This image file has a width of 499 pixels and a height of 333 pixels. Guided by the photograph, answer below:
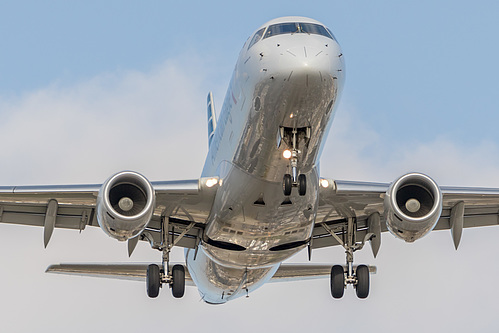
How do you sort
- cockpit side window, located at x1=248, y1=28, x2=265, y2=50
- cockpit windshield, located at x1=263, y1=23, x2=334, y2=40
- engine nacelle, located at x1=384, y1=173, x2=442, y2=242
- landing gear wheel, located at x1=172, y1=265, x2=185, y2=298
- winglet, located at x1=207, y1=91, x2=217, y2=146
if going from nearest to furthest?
1. cockpit windshield, located at x1=263, y1=23, x2=334, y2=40
2. cockpit side window, located at x1=248, y1=28, x2=265, y2=50
3. engine nacelle, located at x1=384, y1=173, x2=442, y2=242
4. landing gear wheel, located at x1=172, y1=265, x2=185, y2=298
5. winglet, located at x1=207, y1=91, x2=217, y2=146

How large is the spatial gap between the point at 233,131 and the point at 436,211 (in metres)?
4.84

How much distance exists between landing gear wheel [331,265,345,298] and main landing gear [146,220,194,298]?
387 centimetres

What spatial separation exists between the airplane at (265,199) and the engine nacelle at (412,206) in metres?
0.03

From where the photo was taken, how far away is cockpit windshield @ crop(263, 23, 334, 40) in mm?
19891

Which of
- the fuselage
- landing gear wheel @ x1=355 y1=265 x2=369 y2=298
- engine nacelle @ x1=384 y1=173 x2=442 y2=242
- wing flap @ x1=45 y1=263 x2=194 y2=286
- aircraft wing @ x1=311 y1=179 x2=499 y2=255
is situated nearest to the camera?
the fuselage

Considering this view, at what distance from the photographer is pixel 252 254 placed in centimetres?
2392

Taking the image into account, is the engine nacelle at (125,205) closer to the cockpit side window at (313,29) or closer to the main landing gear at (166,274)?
the main landing gear at (166,274)

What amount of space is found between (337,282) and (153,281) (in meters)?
4.74

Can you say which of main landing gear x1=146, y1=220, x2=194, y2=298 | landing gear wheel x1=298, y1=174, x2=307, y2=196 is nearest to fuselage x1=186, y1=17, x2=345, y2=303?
landing gear wheel x1=298, y1=174, x2=307, y2=196

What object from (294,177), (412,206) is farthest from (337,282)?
(294,177)

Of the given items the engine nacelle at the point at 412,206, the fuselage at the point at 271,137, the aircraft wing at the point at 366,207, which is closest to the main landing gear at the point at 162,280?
the fuselage at the point at 271,137

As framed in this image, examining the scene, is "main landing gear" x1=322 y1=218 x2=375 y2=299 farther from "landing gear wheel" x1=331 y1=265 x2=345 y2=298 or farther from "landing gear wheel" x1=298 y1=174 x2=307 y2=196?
"landing gear wheel" x1=298 y1=174 x2=307 y2=196

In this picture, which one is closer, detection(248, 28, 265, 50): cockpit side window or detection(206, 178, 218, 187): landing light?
detection(248, 28, 265, 50): cockpit side window

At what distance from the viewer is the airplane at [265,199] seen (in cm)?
1956
